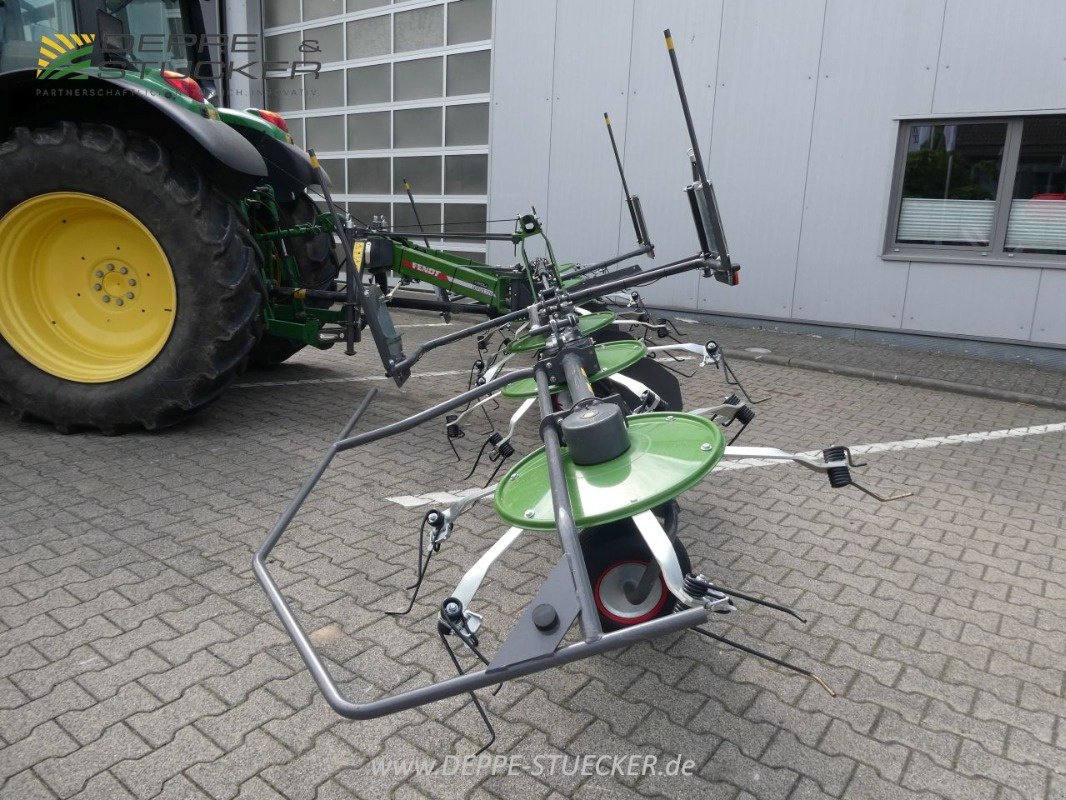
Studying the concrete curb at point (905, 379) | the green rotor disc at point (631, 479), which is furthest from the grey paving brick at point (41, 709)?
the concrete curb at point (905, 379)

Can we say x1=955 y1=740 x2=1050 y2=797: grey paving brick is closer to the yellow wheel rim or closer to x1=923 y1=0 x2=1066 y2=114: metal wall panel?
the yellow wheel rim

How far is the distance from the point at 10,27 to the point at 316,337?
8.58ft

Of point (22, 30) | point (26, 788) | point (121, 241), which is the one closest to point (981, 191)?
point (121, 241)

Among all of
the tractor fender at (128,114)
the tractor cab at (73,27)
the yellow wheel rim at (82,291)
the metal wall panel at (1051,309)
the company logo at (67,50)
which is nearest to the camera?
the tractor fender at (128,114)

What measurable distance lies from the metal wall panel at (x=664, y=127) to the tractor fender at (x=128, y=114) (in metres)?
5.74

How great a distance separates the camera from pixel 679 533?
341 cm

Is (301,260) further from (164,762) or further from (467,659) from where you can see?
(164,762)

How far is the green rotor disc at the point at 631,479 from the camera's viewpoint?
1962mm

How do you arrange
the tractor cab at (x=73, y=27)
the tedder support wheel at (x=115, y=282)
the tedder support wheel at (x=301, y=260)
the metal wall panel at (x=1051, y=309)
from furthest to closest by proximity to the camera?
1. the metal wall panel at (x=1051, y=309)
2. the tedder support wheel at (x=301, y=260)
3. the tractor cab at (x=73, y=27)
4. the tedder support wheel at (x=115, y=282)

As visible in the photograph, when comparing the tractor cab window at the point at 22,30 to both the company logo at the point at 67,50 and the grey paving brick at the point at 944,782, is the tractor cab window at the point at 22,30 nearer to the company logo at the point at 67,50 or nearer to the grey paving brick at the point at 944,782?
the company logo at the point at 67,50

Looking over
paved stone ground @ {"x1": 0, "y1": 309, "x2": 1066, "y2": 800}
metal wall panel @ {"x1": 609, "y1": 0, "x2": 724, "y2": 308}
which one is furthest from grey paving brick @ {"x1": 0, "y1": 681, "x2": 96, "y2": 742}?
metal wall panel @ {"x1": 609, "y1": 0, "x2": 724, "y2": 308}

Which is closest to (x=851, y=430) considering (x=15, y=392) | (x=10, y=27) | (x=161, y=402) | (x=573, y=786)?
(x=573, y=786)

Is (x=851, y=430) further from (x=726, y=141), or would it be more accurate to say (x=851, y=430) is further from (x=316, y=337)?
(x=726, y=141)

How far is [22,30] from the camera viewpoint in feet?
15.9
